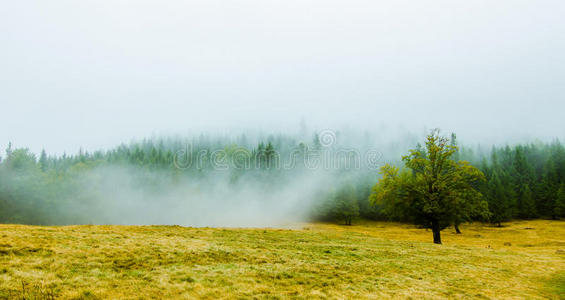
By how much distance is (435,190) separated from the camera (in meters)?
40.6

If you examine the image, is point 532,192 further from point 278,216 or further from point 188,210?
point 188,210

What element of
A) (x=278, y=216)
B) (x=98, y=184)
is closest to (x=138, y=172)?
(x=98, y=184)

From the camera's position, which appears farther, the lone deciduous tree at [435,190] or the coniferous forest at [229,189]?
the coniferous forest at [229,189]

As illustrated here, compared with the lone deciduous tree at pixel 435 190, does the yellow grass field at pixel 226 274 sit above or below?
below

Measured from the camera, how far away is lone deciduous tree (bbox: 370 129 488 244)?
38438mm

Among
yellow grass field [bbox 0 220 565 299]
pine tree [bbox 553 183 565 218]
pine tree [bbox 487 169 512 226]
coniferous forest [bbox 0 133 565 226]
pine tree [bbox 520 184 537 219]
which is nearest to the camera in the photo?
yellow grass field [bbox 0 220 565 299]

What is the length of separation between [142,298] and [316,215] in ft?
321

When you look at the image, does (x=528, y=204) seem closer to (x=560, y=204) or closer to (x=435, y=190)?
(x=560, y=204)

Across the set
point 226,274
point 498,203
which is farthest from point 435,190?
point 498,203

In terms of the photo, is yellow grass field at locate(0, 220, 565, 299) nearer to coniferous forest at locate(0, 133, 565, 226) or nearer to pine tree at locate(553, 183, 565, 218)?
coniferous forest at locate(0, 133, 565, 226)

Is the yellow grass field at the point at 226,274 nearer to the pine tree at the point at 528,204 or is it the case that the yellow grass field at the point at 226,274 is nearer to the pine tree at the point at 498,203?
the pine tree at the point at 498,203

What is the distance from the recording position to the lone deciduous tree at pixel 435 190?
38.4 meters

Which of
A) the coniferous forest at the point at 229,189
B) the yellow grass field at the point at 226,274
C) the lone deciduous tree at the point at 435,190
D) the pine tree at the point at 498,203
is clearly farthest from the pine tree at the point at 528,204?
the yellow grass field at the point at 226,274

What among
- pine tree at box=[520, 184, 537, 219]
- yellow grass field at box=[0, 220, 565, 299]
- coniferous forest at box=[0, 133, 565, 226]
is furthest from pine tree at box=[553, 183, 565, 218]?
yellow grass field at box=[0, 220, 565, 299]
